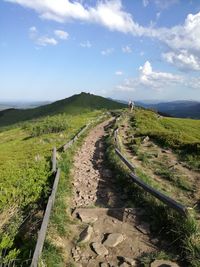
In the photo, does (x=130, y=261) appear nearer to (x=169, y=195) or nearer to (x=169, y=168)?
(x=169, y=195)

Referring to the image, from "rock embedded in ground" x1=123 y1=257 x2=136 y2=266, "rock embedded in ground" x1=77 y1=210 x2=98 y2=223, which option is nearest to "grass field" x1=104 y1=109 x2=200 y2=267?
"rock embedded in ground" x1=123 y1=257 x2=136 y2=266

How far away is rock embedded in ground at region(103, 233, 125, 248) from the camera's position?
10062 mm

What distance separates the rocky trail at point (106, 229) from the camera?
9.40 m

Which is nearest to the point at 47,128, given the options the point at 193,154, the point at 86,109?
the point at 193,154

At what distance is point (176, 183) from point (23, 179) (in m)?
7.50

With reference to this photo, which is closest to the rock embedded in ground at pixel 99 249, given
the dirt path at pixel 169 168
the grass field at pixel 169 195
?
the grass field at pixel 169 195

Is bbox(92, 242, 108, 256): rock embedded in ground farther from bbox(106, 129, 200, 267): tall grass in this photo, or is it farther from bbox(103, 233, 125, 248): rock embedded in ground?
bbox(106, 129, 200, 267): tall grass

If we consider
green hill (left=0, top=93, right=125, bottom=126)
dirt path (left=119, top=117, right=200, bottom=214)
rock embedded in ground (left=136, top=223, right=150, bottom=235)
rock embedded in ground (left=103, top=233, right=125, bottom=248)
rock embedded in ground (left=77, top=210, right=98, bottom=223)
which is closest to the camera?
rock embedded in ground (left=103, top=233, right=125, bottom=248)

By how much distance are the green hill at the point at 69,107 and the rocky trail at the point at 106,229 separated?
102040 mm

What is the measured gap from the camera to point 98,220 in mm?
11750

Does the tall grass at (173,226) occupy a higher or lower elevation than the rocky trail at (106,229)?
higher

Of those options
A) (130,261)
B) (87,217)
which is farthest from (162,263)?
(87,217)

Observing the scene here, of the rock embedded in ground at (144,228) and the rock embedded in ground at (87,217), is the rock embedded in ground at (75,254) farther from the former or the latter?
the rock embedded in ground at (144,228)

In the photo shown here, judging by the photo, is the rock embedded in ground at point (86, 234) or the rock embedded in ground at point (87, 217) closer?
the rock embedded in ground at point (86, 234)
